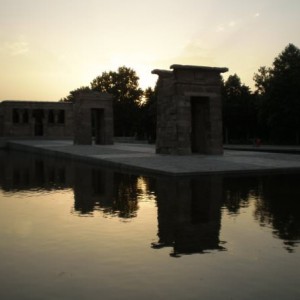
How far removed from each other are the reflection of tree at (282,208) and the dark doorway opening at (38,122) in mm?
46655

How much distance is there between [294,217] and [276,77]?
39686 mm

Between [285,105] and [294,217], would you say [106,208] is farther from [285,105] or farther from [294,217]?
[285,105]

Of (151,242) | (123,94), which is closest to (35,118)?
(123,94)

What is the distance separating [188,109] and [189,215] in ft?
51.7

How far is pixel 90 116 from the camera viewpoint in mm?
38469

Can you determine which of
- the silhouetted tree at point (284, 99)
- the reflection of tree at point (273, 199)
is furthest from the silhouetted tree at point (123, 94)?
the reflection of tree at point (273, 199)

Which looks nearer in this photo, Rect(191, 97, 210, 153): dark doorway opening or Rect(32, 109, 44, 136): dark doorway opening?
Rect(191, 97, 210, 153): dark doorway opening

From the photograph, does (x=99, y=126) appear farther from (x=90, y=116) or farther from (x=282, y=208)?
(x=282, y=208)

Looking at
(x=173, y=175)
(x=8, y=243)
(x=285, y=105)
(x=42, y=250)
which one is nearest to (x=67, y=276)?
(x=42, y=250)

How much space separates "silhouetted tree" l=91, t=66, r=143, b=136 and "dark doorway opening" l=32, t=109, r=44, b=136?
1840 centimetres

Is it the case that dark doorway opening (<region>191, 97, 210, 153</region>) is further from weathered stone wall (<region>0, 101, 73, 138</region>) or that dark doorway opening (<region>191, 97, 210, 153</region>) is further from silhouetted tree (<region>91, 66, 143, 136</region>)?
silhouetted tree (<region>91, 66, 143, 136</region>)

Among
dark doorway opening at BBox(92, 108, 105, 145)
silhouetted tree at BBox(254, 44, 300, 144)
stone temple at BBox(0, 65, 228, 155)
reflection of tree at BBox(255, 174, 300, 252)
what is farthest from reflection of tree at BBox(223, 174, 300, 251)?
silhouetted tree at BBox(254, 44, 300, 144)

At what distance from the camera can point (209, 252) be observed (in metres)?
6.06

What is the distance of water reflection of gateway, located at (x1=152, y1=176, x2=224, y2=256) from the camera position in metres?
6.55
